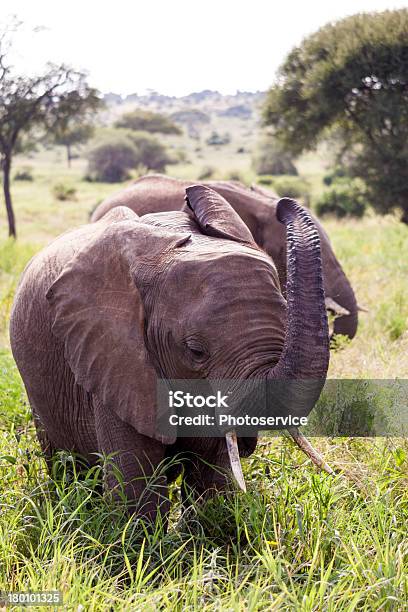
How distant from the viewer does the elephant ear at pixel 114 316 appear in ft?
9.61

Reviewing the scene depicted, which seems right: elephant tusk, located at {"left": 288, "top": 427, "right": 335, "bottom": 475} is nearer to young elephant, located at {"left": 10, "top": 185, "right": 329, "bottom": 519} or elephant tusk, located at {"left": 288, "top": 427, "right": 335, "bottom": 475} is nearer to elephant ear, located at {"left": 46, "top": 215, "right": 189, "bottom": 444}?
young elephant, located at {"left": 10, "top": 185, "right": 329, "bottom": 519}

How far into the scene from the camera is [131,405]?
294cm

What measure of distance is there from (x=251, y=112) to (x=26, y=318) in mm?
111312

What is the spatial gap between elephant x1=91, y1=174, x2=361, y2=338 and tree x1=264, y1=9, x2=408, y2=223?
10184 millimetres

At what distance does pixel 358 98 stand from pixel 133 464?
582 inches

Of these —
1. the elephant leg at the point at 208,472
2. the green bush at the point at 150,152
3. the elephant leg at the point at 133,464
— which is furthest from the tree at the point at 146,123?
the elephant leg at the point at 133,464

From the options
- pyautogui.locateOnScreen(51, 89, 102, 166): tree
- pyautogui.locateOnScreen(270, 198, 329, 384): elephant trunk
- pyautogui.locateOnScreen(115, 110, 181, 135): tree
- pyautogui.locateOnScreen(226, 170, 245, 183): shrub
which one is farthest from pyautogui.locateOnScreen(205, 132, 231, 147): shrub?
pyautogui.locateOnScreen(270, 198, 329, 384): elephant trunk

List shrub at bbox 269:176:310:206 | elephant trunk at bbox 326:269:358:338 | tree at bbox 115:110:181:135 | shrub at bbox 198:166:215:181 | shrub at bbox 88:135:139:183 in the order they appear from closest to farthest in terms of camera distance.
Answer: elephant trunk at bbox 326:269:358:338 < shrub at bbox 269:176:310:206 < shrub at bbox 198:166:215:181 < shrub at bbox 88:135:139:183 < tree at bbox 115:110:181:135

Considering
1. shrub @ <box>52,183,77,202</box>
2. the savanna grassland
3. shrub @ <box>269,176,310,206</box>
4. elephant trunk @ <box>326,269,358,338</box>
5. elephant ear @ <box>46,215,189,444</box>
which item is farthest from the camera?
shrub @ <box>52,183,77,202</box>

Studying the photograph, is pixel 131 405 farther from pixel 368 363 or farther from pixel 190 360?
pixel 368 363

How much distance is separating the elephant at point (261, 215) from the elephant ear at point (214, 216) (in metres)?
2.66

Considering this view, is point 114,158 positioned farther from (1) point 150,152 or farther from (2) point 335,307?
(2) point 335,307

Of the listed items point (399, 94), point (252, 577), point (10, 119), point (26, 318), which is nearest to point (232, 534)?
point (252, 577)

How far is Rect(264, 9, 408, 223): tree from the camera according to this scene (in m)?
16.0
